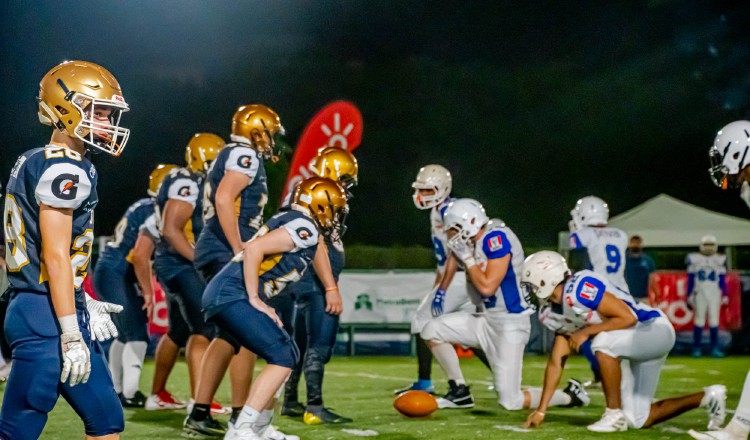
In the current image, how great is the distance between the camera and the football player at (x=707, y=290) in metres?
12.8

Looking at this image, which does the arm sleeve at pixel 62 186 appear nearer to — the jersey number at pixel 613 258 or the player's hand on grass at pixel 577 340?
the player's hand on grass at pixel 577 340

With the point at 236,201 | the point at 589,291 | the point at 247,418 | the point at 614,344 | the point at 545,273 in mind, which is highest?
the point at 236,201

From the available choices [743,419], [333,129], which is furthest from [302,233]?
[333,129]

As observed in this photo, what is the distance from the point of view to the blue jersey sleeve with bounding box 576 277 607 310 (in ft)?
20.4

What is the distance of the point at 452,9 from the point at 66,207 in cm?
3563

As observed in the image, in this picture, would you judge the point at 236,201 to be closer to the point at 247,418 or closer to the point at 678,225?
the point at 247,418

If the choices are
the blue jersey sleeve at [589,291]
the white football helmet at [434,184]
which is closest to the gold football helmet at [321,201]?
the blue jersey sleeve at [589,291]

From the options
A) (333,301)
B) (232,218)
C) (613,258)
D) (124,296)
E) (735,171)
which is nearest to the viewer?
(735,171)

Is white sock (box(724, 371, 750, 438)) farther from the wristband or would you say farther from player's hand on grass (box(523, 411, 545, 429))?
the wristband

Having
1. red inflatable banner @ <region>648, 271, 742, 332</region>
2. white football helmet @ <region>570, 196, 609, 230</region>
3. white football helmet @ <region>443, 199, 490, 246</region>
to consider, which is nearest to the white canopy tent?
red inflatable banner @ <region>648, 271, 742, 332</region>

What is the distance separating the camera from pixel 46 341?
11.5 feet

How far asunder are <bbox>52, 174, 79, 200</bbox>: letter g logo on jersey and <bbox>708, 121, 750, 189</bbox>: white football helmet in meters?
3.66

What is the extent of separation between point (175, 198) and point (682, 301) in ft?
28.0

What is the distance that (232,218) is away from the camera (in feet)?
20.2
